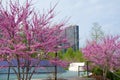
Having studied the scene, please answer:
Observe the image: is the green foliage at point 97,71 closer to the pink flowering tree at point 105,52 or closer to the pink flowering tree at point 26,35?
the pink flowering tree at point 105,52

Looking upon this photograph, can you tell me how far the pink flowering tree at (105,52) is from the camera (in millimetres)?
19545

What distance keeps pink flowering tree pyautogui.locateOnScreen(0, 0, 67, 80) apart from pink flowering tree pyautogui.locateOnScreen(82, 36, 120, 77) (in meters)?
11.3

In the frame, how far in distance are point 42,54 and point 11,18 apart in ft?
4.66

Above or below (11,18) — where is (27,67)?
below

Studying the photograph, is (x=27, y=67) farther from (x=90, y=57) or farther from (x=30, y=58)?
(x=90, y=57)

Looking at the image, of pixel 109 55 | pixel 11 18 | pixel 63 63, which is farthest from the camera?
pixel 109 55

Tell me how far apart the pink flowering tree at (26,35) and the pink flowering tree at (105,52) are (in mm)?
11344

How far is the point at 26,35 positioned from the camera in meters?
8.16

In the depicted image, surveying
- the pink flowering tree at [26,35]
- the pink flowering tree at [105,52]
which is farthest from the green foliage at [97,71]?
the pink flowering tree at [26,35]

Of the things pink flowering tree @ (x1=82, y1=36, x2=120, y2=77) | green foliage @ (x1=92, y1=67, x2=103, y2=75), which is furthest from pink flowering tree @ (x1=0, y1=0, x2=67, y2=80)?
green foliage @ (x1=92, y1=67, x2=103, y2=75)

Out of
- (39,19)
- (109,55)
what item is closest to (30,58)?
(39,19)

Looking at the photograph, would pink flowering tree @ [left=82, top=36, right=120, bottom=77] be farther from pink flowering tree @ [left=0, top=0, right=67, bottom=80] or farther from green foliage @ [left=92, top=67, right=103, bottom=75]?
pink flowering tree @ [left=0, top=0, right=67, bottom=80]

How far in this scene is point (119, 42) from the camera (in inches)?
803

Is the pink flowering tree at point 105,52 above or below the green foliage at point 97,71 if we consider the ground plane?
above
